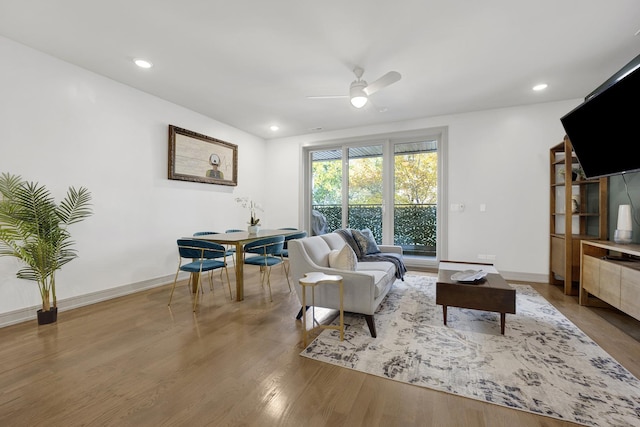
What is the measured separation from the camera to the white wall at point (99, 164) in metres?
2.78

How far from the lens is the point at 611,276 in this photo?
269cm

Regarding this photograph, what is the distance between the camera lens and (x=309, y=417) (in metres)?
1.49

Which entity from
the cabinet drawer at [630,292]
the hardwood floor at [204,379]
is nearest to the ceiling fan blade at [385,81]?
the hardwood floor at [204,379]

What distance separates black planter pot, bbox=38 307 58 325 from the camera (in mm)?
2729

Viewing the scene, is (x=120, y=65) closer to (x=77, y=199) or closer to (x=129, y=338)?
(x=77, y=199)

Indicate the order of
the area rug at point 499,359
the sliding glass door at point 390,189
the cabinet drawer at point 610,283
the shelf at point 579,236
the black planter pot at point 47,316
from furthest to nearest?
1. the sliding glass door at point 390,189
2. the shelf at point 579,236
3. the black planter pot at point 47,316
4. the cabinet drawer at point 610,283
5. the area rug at point 499,359

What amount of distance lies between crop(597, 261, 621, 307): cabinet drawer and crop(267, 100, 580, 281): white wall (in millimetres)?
1570

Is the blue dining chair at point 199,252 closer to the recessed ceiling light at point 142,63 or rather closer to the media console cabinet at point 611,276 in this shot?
the recessed ceiling light at point 142,63

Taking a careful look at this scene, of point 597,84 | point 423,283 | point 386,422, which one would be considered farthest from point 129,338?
point 597,84

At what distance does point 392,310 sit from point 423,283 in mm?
1339

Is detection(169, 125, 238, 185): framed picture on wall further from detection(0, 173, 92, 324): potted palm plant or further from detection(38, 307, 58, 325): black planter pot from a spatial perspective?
detection(38, 307, 58, 325): black planter pot

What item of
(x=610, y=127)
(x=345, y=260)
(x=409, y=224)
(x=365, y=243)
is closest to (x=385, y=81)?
(x=345, y=260)

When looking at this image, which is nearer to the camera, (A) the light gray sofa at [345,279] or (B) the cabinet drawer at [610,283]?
(A) the light gray sofa at [345,279]

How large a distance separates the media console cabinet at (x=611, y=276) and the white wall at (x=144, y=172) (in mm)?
1141
